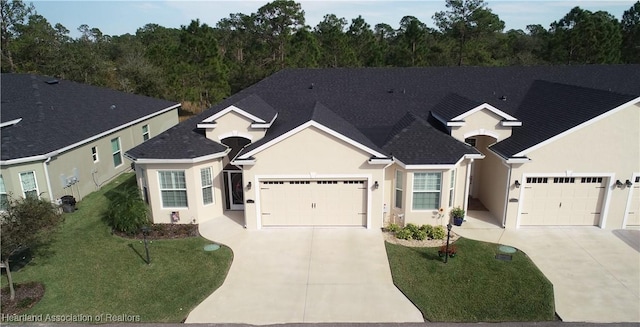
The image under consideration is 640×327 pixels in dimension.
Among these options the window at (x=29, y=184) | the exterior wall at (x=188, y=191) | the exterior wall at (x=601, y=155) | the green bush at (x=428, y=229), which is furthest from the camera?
the window at (x=29, y=184)

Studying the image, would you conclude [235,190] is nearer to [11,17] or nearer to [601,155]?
[601,155]

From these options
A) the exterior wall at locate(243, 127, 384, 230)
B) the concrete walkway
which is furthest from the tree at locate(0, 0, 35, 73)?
Answer: the concrete walkway

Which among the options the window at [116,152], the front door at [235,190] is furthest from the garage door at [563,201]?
the window at [116,152]

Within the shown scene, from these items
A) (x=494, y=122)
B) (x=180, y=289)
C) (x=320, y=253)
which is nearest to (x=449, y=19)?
(x=494, y=122)

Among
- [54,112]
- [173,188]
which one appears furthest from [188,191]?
[54,112]

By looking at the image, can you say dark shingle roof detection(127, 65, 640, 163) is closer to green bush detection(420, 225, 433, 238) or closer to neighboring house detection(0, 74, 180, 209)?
green bush detection(420, 225, 433, 238)

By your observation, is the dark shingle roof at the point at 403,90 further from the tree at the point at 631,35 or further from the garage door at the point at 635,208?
the tree at the point at 631,35
